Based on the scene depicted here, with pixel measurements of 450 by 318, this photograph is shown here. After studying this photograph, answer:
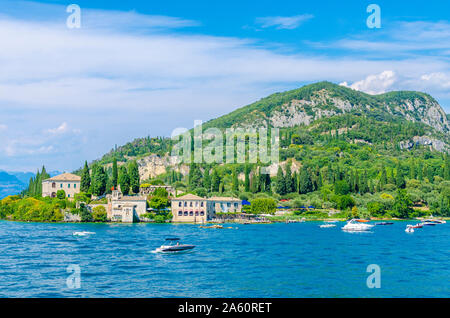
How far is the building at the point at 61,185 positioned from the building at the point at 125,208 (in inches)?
564

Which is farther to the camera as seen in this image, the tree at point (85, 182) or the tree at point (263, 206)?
the tree at point (263, 206)

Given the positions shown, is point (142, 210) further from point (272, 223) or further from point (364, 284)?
point (364, 284)

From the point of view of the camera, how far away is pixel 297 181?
122938mm

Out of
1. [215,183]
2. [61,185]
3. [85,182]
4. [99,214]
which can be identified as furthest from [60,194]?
[215,183]

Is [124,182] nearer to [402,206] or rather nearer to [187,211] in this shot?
[187,211]

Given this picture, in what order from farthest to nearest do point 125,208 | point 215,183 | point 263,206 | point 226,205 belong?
point 215,183 < point 263,206 < point 226,205 < point 125,208

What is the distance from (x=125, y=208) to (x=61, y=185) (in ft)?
70.2

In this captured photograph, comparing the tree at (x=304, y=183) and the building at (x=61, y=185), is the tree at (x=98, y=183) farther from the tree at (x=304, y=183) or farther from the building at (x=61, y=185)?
the tree at (x=304, y=183)

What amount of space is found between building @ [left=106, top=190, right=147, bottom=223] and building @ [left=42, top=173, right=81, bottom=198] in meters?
14.3

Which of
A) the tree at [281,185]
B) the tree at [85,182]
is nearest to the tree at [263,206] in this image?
the tree at [281,185]

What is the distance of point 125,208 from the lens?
269 ft

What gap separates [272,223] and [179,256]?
162ft

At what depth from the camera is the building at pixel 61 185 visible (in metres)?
95.8
